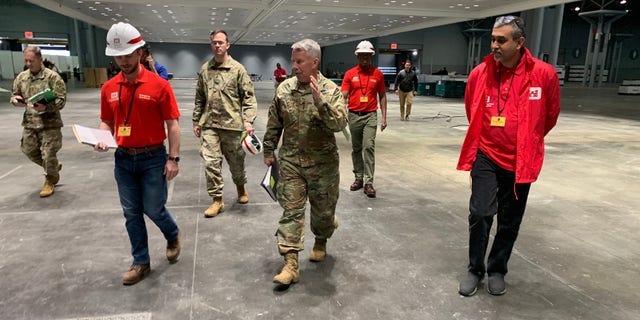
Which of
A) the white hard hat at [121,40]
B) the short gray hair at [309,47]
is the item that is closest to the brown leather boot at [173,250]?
the white hard hat at [121,40]

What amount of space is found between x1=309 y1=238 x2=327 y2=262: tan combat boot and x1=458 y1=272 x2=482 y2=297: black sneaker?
1072 millimetres

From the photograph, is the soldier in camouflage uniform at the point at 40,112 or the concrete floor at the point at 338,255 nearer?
the concrete floor at the point at 338,255

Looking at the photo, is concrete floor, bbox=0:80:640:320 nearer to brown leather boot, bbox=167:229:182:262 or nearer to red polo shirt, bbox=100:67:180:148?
brown leather boot, bbox=167:229:182:262

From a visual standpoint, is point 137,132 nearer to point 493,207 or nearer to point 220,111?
point 220,111

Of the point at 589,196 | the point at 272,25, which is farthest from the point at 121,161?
the point at 272,25

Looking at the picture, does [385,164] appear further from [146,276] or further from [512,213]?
[146,276]

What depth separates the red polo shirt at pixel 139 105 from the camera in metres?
2.69

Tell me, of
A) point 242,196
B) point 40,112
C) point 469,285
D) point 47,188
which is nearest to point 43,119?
point 40,112

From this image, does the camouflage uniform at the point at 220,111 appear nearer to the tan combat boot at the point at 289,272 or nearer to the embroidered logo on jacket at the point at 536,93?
the tan combat boot at the point at 289,272

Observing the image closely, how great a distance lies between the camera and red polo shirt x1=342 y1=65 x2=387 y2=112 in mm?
5031

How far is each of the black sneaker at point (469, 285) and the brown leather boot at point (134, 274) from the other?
2.27m

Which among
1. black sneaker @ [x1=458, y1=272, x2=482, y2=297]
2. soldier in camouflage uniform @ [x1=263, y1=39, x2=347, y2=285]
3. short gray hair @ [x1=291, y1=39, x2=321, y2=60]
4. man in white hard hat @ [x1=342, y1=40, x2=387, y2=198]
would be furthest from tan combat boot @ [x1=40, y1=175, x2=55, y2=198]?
black sneaker @ [x1=458, y1=272, x2=482, y2=297]

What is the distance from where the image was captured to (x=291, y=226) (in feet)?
9.67

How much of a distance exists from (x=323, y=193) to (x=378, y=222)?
1420 mm
